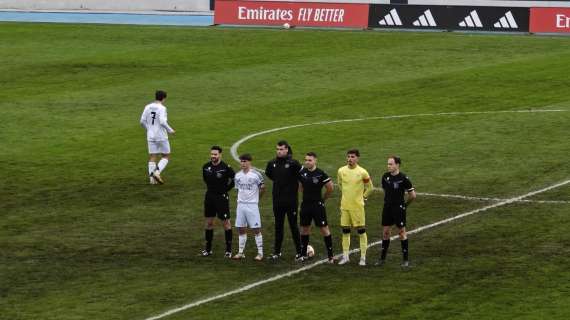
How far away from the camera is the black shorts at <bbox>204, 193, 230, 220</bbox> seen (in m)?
23.4

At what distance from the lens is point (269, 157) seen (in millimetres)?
32438

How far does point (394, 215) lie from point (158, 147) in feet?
31.0

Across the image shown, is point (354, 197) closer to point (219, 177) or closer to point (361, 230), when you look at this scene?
point (361, 230)

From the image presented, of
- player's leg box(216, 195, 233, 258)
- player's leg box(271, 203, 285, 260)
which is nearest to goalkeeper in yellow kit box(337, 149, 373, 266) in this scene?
player's leg box(271, 203, 285, 260)

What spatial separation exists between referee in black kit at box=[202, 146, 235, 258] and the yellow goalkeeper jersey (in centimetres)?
225

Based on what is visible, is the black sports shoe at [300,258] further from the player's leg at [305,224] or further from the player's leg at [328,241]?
the player's leg at [328,241]

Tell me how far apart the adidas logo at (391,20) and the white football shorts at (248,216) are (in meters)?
35.6

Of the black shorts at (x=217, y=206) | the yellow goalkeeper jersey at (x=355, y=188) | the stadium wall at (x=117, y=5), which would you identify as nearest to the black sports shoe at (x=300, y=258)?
the yellow goalkeeper jersey at (x=355, y=188)

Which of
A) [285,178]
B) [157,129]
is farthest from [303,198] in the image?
[157,129]

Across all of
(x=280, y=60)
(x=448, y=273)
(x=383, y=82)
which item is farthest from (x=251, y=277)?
(x=280, y=60)

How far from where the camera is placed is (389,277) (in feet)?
70.7

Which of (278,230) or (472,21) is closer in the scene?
(278,230)

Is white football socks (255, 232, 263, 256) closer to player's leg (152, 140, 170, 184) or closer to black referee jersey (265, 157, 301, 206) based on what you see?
black referee jersey (265, 157, 301, 206)

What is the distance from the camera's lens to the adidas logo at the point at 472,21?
56000 mm
